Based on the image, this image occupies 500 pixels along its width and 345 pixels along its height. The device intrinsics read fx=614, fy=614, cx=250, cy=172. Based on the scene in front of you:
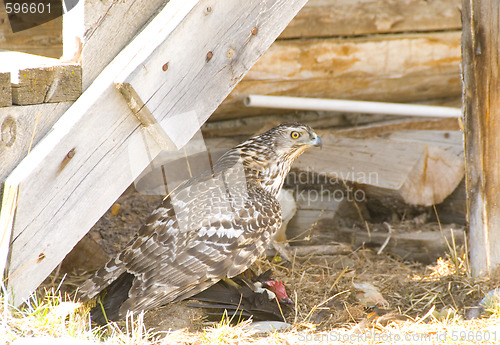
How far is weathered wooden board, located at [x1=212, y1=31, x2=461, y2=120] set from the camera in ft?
19.4

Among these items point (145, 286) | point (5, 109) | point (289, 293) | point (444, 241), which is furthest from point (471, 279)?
point (5, 109)

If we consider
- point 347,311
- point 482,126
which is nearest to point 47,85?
point 347,311

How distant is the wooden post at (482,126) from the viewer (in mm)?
4133

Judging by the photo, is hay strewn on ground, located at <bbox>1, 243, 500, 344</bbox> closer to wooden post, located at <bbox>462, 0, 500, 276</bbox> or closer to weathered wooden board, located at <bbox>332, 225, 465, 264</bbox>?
weathered wooden board, located at <bbox>332, 225, 465, 264</bbox>

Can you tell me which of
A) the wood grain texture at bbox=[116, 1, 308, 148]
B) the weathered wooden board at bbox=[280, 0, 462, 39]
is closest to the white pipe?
the weathered wooden board at bbox=[280, 0, 462, 39]

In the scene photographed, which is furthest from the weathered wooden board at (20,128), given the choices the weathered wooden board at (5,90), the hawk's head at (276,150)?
the hawk's head at (276,150)

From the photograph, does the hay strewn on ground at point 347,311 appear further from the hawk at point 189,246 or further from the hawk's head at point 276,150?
the hawk's head at point 276,150

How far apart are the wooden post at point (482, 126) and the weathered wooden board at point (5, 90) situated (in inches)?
117

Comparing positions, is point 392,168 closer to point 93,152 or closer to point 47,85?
point 93,152

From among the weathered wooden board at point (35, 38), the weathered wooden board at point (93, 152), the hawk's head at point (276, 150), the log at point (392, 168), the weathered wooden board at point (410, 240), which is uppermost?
the weathered wooden board at point (35, 38)

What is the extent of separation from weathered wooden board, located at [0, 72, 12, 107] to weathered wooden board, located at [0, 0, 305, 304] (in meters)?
0.26

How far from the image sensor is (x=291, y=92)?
6129 mm

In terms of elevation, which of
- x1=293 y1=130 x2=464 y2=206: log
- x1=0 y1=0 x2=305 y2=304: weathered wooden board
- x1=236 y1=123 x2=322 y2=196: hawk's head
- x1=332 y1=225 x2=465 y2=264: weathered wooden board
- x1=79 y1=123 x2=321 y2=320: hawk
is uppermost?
x1=0 y1=0 x2=305 y2=304: weathered wooden board

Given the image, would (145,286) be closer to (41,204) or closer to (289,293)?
(41,204)
